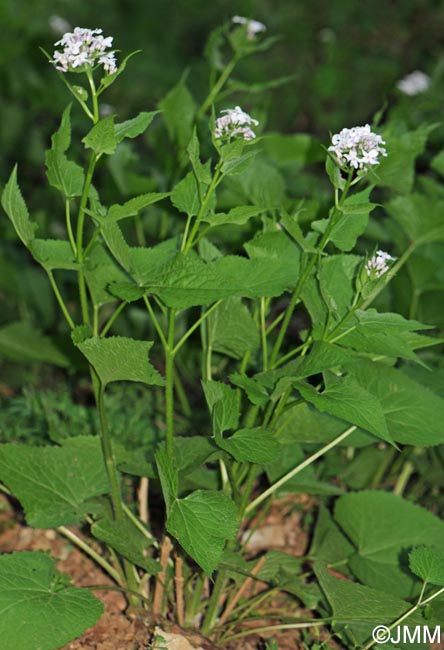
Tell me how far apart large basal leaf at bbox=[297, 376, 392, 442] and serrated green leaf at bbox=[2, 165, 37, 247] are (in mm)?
462

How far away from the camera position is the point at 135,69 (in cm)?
444

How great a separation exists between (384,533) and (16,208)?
892 mm

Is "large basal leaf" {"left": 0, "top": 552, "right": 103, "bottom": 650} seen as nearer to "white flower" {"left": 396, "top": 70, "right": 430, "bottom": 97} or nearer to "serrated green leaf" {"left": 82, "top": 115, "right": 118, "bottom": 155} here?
"serrated green leaf" {"left": 82, "top": 115, "right": 118, "bottom": 155}

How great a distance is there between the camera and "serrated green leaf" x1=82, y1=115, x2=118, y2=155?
1126mm

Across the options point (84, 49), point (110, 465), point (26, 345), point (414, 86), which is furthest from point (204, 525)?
point (414, 86)

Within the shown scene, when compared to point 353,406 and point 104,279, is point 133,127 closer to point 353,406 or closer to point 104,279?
point 104,279

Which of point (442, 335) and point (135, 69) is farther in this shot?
point (135, 69)

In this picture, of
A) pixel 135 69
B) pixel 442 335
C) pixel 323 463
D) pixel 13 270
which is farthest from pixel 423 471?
pixel 135 69

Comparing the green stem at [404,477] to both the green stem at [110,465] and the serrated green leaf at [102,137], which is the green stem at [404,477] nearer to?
the green stem at [110,465]

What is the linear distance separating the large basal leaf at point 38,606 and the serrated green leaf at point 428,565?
473mm

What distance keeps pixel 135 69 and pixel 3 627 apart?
3675 mm

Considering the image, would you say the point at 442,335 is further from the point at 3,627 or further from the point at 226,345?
the point at 3,627

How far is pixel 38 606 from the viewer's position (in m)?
1.26

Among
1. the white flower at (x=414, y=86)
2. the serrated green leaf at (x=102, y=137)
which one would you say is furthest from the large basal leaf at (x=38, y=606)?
the white flower at (x=414, y=86)
